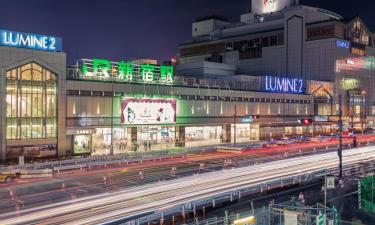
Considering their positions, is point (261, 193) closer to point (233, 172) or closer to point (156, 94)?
point (233, 172)

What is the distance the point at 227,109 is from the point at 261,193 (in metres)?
55.1

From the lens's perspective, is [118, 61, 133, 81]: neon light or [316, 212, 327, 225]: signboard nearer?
[316, 212, 327, 225]: signboard

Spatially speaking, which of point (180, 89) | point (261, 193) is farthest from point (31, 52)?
point (261, 193)

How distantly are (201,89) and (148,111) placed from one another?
1538cm

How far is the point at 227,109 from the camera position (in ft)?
304

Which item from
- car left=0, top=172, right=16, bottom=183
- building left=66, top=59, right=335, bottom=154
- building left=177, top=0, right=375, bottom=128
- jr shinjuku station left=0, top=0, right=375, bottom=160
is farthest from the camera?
building left=177, top=0, right=375, bottom=128

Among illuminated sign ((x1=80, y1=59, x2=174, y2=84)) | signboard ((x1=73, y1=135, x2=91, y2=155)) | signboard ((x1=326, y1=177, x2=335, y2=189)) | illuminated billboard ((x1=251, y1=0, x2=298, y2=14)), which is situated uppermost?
illuminated billboard ((x1=251, y1=0, x2=298, y2=14))

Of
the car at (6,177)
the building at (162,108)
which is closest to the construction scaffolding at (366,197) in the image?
the car at (6,177)

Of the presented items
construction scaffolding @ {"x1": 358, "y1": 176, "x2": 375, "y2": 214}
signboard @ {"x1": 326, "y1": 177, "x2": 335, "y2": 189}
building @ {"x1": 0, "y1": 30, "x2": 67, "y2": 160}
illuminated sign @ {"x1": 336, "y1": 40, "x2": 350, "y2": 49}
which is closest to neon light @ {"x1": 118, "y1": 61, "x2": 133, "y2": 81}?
building @ {"x1": 0, "y1": 30, "x2": 67, "y2": 160}

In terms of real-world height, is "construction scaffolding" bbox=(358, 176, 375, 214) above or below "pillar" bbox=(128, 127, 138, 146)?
below

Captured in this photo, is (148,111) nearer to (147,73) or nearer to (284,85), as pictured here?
(147,73)

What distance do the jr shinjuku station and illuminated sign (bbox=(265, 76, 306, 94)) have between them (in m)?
0.29

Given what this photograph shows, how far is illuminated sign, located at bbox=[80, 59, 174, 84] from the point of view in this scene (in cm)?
7038

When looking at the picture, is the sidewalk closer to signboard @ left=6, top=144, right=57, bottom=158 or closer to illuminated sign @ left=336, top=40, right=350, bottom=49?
signboard @ left=6, top=144, right=57, bottom=158
